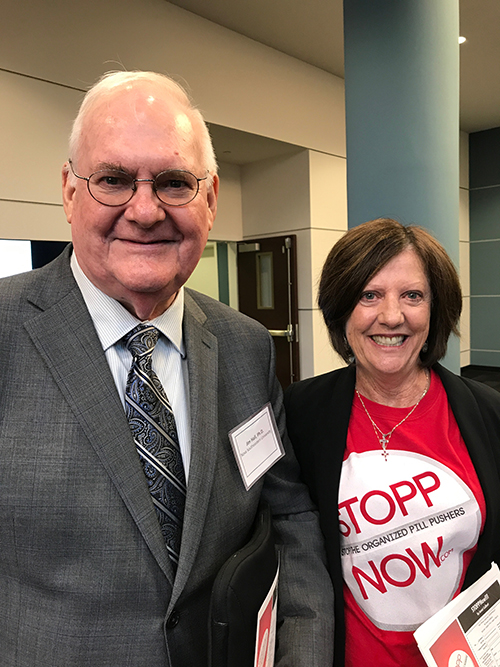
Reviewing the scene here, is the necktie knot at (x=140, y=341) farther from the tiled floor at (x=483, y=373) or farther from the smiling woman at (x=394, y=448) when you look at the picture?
the tiled floor at (x=483, y=373)

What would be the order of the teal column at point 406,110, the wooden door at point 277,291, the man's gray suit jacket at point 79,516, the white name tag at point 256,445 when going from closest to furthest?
the man's gray suit jacket at point 79,516 < the white name tag at point 256,445 < the teal column at point 406,110 < the wooden door at point 277,291

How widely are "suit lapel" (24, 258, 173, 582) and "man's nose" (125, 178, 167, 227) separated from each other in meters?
0.22

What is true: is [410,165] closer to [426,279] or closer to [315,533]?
[426,279]

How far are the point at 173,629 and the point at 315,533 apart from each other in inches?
19.0

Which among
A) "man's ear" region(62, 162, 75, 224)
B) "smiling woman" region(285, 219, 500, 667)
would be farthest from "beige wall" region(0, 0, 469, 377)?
"man's ear" region(62, 162, 75, 224)

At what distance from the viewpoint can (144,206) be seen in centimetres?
98

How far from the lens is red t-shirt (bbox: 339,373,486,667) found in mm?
1258

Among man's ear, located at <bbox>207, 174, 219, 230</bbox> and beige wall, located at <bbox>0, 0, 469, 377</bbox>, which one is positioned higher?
beige wall, located at <bbox>0, 0, 469, 377</bbox>

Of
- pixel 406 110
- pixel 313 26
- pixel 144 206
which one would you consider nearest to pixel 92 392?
pixel 144 206

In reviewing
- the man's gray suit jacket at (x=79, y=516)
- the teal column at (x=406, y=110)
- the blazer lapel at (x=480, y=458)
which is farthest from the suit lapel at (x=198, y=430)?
the teal column at (x=406, y=110)

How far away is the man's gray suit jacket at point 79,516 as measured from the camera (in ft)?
2.97

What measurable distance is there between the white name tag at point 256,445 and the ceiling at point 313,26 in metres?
4.17

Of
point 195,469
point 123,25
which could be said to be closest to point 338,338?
point 195,469

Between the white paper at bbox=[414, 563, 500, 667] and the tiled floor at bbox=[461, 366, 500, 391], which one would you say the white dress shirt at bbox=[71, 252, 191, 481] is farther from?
the tiled floor at bbox=[461, 366, 500, 391]
